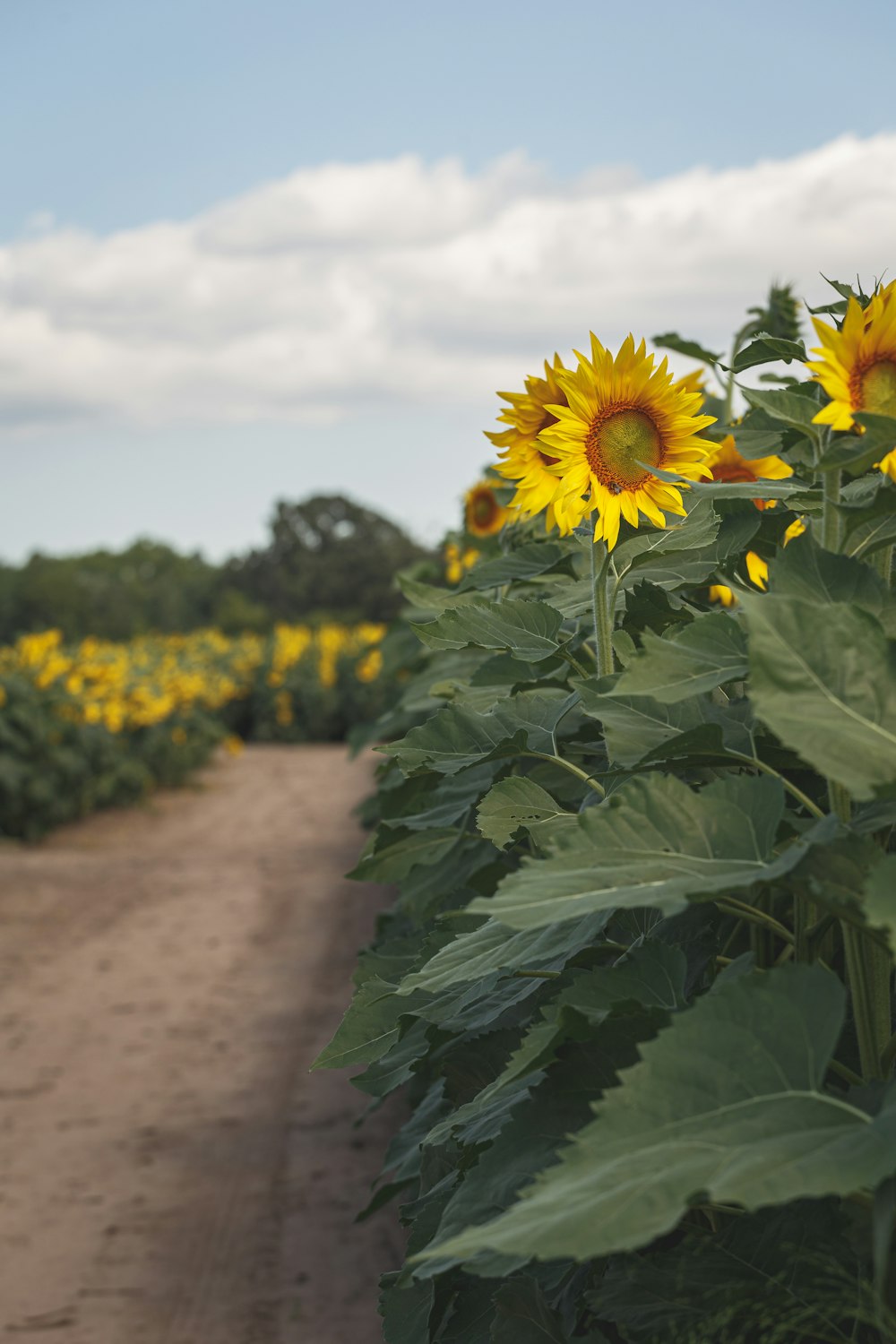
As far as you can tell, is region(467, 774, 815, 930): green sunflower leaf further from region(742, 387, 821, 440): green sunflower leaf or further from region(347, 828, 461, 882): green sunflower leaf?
region(347, 828, 461, 882): green sunflower leaf

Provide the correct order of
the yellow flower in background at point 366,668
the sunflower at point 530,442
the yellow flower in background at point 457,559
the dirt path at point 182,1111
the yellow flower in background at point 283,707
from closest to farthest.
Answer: the sunflower at point 530,442 < the dirt path at point 182,1111 < the yellow flower in background at point 457,559 < the yellow flower in background at point 366,668 < the yellow flower in background at point 283,707

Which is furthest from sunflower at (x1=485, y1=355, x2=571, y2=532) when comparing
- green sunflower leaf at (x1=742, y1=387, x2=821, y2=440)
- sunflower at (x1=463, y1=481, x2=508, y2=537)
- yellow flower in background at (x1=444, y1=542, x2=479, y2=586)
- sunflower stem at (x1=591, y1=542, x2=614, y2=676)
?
yellow flower in background at (x1=444, y1=542, x2=479, y2=586)

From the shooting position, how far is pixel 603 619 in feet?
5.35

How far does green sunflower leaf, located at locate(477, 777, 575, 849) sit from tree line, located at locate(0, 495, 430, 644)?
2543 cm

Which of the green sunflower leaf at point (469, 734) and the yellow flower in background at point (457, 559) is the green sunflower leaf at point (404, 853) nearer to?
the green sunflower leaf at point (469, 734)

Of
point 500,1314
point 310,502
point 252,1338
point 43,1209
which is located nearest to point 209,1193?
point 43,1209

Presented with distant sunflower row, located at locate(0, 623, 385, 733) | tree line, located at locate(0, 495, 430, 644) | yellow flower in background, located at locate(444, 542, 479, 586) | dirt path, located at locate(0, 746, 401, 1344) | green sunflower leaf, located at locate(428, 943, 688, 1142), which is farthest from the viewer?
tree line, located at locate(0, 495, 430, 644)

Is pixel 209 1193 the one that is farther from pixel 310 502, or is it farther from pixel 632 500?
pixel 310 502

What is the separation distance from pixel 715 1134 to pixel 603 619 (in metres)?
0.83

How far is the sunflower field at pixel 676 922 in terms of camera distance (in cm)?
91

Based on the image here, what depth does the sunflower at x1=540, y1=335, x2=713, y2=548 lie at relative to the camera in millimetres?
1676

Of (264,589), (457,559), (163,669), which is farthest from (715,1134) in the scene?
(264,589)

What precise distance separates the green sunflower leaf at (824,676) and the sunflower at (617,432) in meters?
0.67

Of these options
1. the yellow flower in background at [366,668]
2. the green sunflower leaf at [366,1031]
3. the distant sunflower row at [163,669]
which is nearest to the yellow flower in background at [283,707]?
the distant sunflower row at [163,669]
